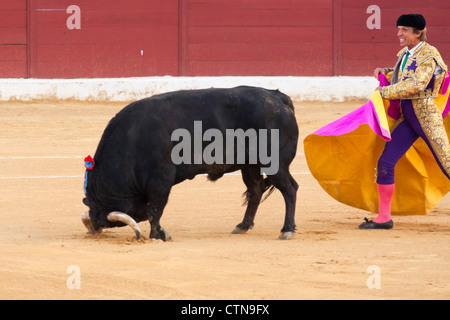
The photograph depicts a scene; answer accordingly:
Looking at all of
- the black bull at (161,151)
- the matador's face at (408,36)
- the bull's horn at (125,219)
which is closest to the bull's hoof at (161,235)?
the black bull at (161,151)

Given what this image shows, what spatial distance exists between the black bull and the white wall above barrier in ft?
26.0

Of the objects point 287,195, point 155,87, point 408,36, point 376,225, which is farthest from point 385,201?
point 155,87

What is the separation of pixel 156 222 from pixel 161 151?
416 millimetres

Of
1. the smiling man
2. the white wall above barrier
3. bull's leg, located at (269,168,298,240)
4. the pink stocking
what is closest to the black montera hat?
the smiling man

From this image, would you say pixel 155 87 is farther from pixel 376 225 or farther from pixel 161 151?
pixel 161 151

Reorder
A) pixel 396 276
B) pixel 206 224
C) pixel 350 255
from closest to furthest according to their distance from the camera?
pixel 396 276 < pixel 350 255 < pixel 206 224

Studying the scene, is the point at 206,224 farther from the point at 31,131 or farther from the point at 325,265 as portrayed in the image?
the point at 31,131

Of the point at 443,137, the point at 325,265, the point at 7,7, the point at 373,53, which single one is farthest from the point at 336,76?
the point at 325,265

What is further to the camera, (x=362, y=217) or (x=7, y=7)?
(x=7, y=7)

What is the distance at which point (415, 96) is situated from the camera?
563 centimetres

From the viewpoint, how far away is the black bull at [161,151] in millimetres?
5387

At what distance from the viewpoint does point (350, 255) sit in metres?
5.00

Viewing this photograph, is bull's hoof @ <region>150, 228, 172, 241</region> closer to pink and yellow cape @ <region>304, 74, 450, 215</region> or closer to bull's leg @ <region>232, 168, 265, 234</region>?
bull's leg @ <region>232, 168, 265, 234</region>

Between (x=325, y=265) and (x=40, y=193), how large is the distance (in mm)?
3414
